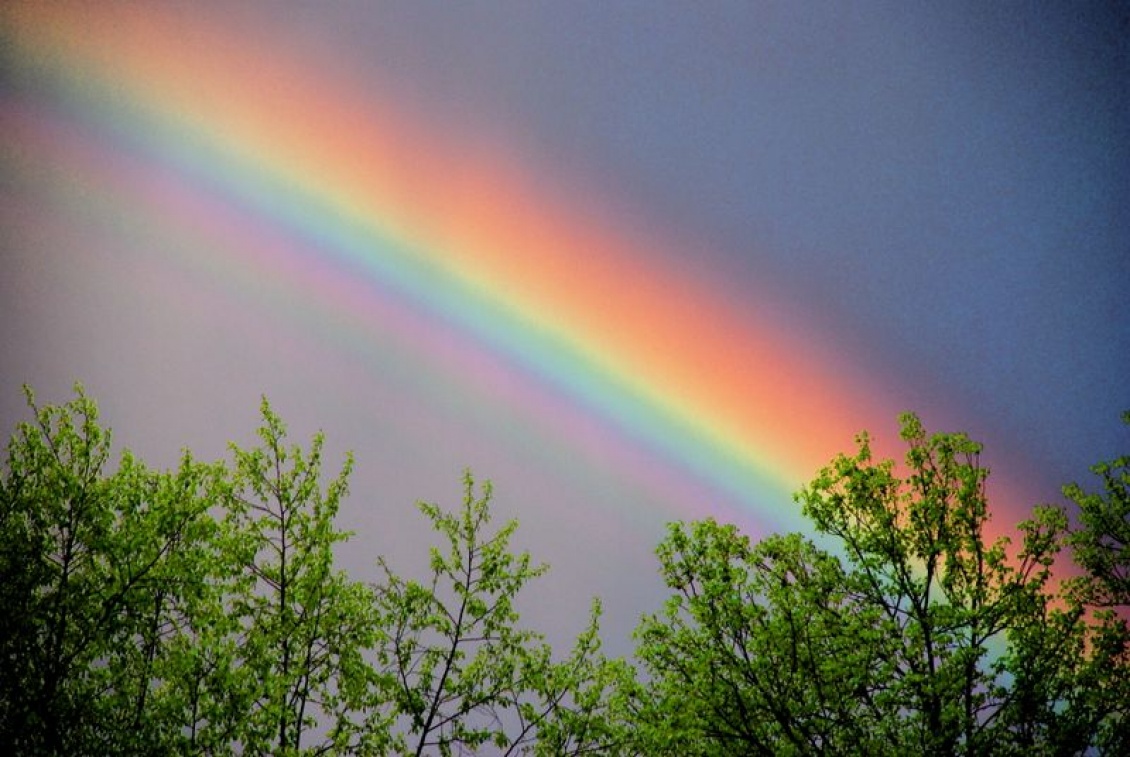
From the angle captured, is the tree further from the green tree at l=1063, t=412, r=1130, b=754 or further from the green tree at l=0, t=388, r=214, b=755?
the green tree at l=0, t=388, r=214, b=755

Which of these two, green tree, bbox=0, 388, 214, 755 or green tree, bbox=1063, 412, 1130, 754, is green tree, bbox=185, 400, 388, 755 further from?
green tree, bbox=1063, 412, 1130, 754

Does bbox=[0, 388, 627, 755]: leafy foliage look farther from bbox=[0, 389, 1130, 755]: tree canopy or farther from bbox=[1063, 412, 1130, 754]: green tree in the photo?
bbox=[1063, 412, 1130, 754]: green tree

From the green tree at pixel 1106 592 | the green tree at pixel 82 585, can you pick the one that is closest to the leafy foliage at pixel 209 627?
the green tree at pixel 82 585

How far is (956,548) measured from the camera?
1493 cm

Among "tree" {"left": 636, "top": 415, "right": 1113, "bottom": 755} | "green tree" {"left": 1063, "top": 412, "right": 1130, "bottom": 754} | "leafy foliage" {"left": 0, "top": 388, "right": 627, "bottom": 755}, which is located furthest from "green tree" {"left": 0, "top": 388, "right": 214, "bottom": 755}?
"green tree" {"left": 1063, "top": 412, "right": 1130, "bottom": 754}

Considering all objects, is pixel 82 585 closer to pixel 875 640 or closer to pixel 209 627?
pixel 209 627

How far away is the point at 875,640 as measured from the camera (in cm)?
1321


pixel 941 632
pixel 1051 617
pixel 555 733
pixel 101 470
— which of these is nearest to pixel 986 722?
pixel 941 632

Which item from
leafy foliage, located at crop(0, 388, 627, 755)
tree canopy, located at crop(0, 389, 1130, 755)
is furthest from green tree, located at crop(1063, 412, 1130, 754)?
leafy foliage, located at crop(0, 388, 627, 755)

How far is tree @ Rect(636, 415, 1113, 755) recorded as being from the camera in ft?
42.2

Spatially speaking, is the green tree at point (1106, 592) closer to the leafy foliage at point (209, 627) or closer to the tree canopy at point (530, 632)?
the tree canopy at point (530, 632)

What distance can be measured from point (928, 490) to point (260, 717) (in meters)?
13.7

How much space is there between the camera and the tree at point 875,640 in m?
12.9

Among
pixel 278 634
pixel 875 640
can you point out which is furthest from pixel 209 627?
pixel 875 640
